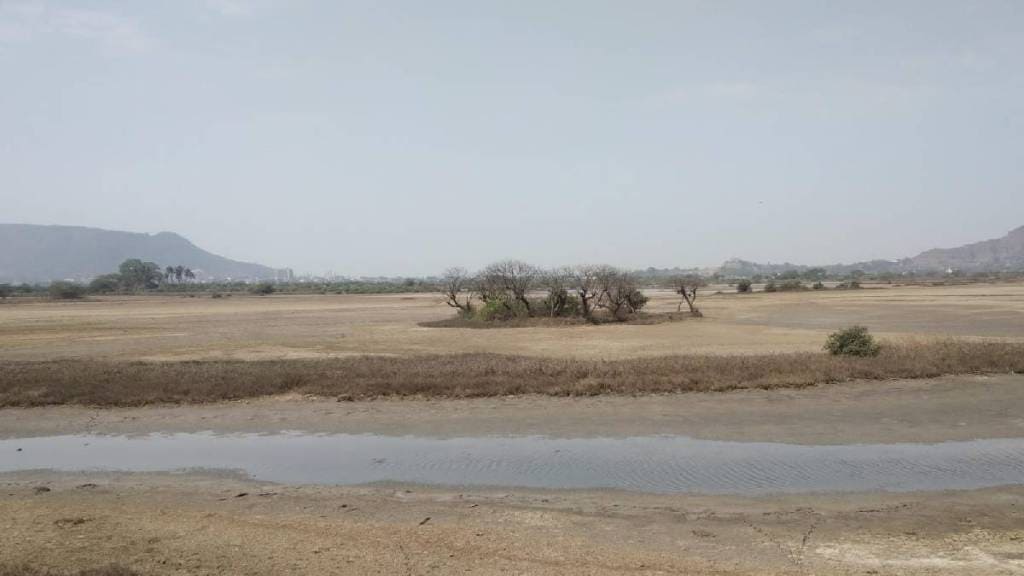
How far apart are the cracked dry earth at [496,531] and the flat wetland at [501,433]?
0.04 m

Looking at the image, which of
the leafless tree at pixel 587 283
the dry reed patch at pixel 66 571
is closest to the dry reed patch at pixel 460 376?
the dry reed patch at pixel 66 571

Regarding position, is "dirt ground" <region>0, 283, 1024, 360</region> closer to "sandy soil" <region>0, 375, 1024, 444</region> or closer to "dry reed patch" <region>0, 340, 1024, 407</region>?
"dry reed patch" <region>0, 340, 1024, 407</region>

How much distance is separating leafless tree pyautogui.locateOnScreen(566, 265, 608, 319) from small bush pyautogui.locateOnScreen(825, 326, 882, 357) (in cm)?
2850

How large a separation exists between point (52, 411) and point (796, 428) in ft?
64.3

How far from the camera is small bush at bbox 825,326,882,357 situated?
25.8 metres

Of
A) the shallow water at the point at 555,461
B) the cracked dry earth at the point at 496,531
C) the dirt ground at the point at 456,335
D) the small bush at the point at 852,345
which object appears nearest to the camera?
the cracked dry earth at the point at 496,531

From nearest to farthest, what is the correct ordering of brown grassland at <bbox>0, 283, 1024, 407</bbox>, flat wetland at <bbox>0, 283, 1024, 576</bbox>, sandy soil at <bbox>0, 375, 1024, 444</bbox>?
flat wetland at <bbox>0, 283, 1024, 576</bbox> < sandy soil at <bbox>0, 375, 1024, 444</bbox> < brown grassland at <bbox>0, 283, 1024, 407</bbox>

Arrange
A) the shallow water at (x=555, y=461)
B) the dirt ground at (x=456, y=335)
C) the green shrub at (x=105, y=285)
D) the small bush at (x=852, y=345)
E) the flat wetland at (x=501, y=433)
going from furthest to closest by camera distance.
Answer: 1. the green shrub at (x=105, y=285)
2. the dirt ground at (x=456, y=335)
3. the small bush at (x=852, y=345)
4. the shallow water at (x=555, y=461)
5. the flat wetland at (x=501, y=433)

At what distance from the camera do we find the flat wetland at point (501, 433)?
8.37 meters

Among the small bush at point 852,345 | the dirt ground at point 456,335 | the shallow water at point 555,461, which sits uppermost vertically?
the small bush at point 852,345

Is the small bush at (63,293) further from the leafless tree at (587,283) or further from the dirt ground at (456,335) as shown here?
the leafless tree at (587,283)

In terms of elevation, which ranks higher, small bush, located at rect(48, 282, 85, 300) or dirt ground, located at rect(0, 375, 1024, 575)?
small bush, located at rect(48, 282, 85, 300)

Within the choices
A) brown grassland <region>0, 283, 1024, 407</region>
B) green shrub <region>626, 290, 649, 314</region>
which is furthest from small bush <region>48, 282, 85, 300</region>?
green shrub <region>626, 290, 649, 314</region>

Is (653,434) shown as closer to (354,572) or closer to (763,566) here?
(763,566)
